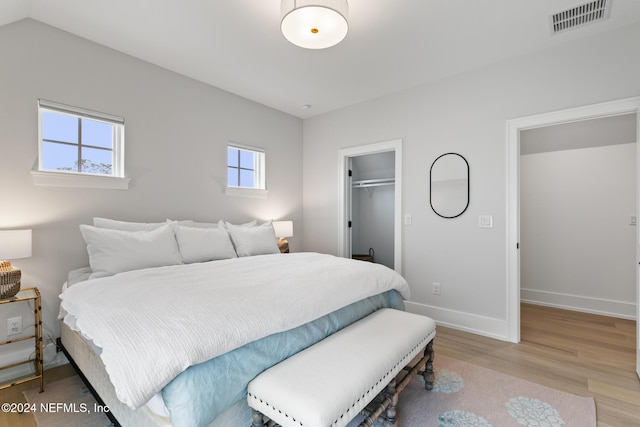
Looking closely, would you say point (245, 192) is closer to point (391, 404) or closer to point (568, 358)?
point (391, 404)

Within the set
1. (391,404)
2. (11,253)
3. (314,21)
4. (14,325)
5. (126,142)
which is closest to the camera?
(391,404)

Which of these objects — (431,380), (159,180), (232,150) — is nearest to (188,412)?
(431,380)

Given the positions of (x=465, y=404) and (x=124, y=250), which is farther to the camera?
(x=124, y=250)

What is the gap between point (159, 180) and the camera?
308 centimetres

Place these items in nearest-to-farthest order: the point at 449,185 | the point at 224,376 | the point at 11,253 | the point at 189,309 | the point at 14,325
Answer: the point at 224,376, the point at 189,309, the point at 11,253, the point at 14,325, the point at 449,185

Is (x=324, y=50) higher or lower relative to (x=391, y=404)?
higher

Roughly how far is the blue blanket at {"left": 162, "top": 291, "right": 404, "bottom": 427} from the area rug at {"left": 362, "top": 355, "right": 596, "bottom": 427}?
0.79 m

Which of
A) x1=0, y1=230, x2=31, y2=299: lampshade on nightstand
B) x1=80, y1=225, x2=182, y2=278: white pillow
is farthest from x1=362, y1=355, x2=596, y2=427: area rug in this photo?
x1=0, y1=230, x2=31, y2=299: lampshade on nightstand

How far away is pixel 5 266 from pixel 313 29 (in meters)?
2.56

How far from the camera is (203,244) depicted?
2758 mm

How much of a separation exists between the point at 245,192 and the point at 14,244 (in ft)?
7.24

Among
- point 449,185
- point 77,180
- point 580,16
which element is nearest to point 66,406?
point 77,180

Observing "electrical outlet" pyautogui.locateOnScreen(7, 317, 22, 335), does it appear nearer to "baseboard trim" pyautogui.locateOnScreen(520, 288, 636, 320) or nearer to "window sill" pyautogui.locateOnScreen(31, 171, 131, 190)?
"window sill" pyautogui.locateOnScreen(31, 171, 131, 190)

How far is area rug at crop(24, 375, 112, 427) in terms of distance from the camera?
1745 millimetres
